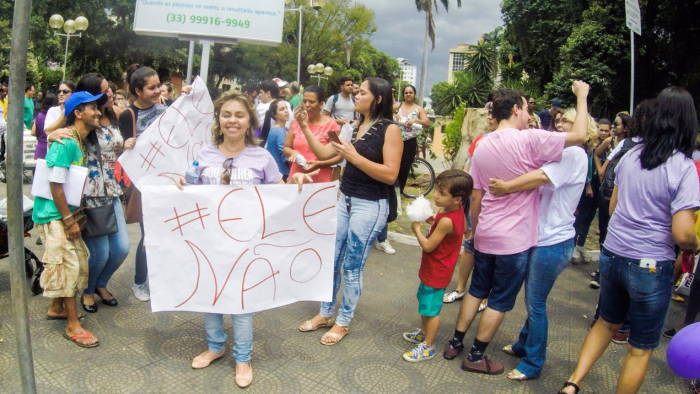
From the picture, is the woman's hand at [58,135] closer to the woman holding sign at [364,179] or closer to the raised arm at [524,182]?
the woman holding sign at [364,179]

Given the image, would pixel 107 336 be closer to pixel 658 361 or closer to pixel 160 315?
pixel 160 315

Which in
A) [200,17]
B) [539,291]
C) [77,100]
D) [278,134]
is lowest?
[539,291]

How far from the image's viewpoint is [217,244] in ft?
9.70

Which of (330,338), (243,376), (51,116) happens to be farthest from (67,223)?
(51,116)

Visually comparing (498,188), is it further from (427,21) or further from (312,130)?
(427,21)

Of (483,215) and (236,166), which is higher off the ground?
(236,166)

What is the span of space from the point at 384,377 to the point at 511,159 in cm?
154

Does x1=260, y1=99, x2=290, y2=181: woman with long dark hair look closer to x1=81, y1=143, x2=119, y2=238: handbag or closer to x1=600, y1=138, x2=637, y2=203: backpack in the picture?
x1=81, y1=143, x2=119, y2=238: handbag

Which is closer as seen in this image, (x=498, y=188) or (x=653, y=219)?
(x=653, y=219)

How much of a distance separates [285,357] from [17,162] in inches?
80.4

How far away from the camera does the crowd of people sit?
8.68 feet

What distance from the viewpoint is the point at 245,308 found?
2986mm

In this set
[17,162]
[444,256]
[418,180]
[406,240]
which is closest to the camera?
[17,162]

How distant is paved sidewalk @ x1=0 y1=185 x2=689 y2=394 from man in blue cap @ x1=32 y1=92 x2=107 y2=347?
256mm
